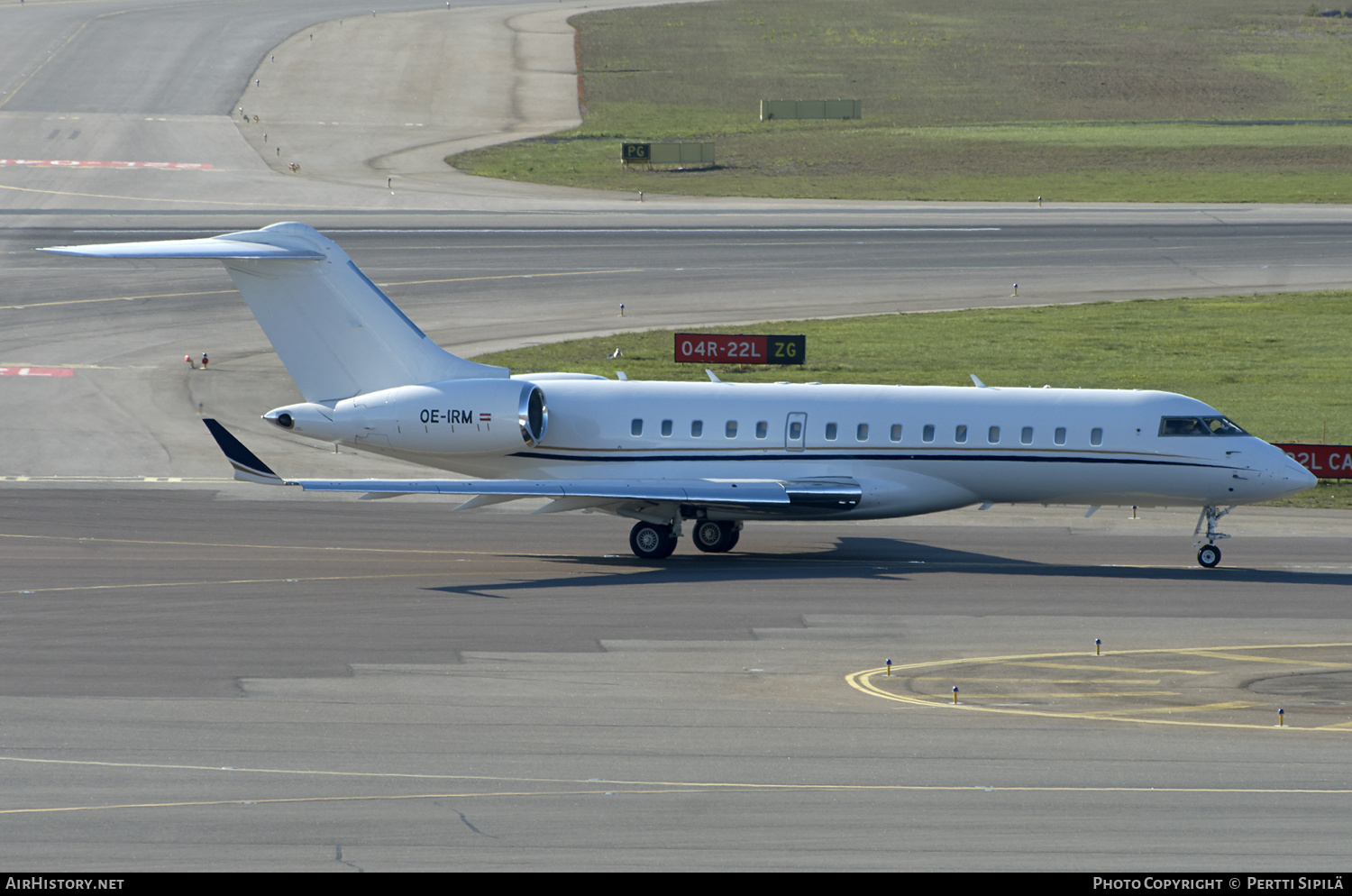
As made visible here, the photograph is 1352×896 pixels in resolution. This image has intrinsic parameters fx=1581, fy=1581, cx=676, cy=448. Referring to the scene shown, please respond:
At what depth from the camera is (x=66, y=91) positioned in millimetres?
97375

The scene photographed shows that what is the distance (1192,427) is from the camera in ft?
103

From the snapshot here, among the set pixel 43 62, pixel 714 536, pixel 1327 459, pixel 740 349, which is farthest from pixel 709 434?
pixel 43 62

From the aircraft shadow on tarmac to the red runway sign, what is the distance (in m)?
9.01

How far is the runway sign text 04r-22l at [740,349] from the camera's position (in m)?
49.8

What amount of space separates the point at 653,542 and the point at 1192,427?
36.1ft

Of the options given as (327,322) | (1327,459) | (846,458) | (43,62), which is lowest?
(1327,459)

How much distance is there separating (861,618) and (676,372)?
23080mm

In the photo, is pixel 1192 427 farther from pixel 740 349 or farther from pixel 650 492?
pixel 740 349

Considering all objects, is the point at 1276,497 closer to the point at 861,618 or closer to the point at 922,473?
the point at 922,473

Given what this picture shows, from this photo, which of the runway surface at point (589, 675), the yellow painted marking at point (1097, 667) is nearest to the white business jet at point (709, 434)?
the runway surface at point (589, 675)

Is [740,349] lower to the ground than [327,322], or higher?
lower

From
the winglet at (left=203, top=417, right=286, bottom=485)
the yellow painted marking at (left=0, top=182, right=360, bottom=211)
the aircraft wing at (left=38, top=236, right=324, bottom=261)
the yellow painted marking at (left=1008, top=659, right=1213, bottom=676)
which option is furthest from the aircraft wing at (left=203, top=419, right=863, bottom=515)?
the yellow painted marking at (left=0, top=182, right=360, bottom=211)

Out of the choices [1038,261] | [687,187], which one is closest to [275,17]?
[687,187]

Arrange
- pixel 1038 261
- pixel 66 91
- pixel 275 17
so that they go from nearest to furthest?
pixel 1038 261
pixel 66 91
pixel 275 17
